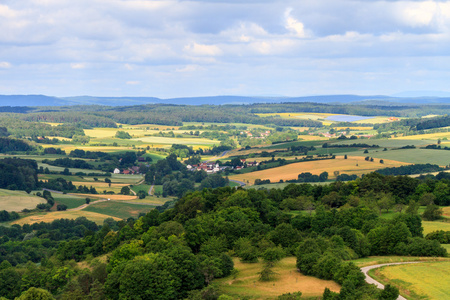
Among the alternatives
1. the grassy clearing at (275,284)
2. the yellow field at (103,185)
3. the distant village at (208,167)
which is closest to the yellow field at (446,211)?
the grassy clearing at (275,284)

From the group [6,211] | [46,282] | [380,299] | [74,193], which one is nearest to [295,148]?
[74,193]

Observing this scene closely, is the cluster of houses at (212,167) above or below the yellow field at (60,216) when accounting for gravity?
above

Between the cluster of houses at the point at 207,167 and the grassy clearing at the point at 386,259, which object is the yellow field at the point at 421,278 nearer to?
the grassy clearing at the point at 386,259

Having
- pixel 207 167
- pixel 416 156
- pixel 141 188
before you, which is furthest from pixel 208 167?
pixel 416 156

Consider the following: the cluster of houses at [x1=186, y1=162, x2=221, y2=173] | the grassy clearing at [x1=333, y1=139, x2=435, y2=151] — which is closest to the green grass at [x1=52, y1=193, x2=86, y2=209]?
the cluster of houses at [x1=186, y1=162, x2=221, y2=173]

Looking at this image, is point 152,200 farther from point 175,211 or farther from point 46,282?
point 46,282

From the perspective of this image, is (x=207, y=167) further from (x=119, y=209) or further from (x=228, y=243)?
(x=228, y=243)
